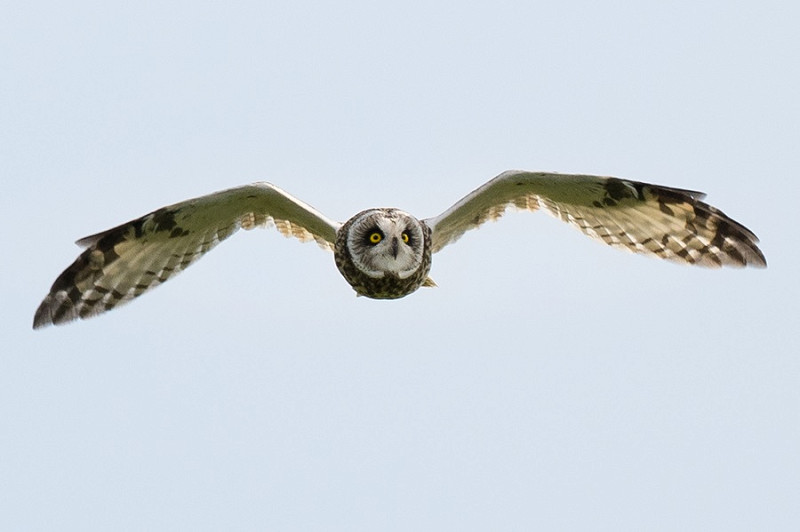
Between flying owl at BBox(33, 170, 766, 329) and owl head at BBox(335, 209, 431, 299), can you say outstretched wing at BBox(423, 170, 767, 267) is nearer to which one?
flying owl at BBox(33, 170, 766, 329)

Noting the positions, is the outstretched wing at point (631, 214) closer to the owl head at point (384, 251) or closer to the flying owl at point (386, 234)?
the flying owl at point (386, 234)

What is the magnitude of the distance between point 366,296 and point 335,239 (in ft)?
1.60

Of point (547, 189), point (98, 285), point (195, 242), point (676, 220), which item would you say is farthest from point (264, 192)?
point (676, 220)

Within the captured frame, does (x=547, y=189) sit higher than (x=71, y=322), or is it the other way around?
(x=547, y=189)

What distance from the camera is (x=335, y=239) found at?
10930mm

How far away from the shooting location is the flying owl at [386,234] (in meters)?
10.3

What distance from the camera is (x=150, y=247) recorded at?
10.5 meters

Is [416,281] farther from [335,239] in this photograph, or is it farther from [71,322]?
[71,322]

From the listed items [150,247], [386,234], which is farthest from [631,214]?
[150,247]

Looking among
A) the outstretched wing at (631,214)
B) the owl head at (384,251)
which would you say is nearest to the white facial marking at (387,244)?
the owl head at (384,251)

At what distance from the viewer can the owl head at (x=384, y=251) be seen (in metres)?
10.3

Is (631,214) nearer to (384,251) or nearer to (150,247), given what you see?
(384,251)

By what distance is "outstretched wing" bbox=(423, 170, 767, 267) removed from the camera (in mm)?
10305

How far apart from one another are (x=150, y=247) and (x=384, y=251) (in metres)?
1.59
